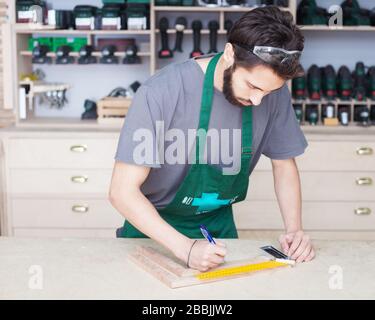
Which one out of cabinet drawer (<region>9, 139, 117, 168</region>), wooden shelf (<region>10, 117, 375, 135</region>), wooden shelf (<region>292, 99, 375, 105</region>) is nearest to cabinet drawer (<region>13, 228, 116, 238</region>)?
cabinet drawer (<region>9, 139, 117, 168</region>)

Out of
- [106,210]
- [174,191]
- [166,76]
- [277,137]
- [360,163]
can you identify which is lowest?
[106,210]

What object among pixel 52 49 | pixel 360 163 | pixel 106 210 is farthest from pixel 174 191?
pixel 52 49

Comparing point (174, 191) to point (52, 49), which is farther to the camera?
point (52, 49)

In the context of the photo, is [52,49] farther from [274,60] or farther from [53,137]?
[274,60]

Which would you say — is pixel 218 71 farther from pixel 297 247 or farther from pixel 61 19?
pixel 61 19

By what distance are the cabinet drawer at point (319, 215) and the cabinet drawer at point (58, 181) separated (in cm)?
85

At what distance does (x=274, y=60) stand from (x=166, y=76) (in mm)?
366

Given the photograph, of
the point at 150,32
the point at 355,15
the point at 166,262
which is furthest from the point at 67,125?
the point at 166,262

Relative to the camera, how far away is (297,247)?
66.7 inches

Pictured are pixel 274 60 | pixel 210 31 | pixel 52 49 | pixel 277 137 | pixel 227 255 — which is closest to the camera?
pixel 274 60

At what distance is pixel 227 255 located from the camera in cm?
169

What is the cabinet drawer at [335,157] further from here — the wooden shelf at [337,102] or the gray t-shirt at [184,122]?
the gray t-shirt at [184,122]

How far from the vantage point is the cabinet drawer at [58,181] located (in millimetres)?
3645

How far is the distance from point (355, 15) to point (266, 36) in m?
2.63
